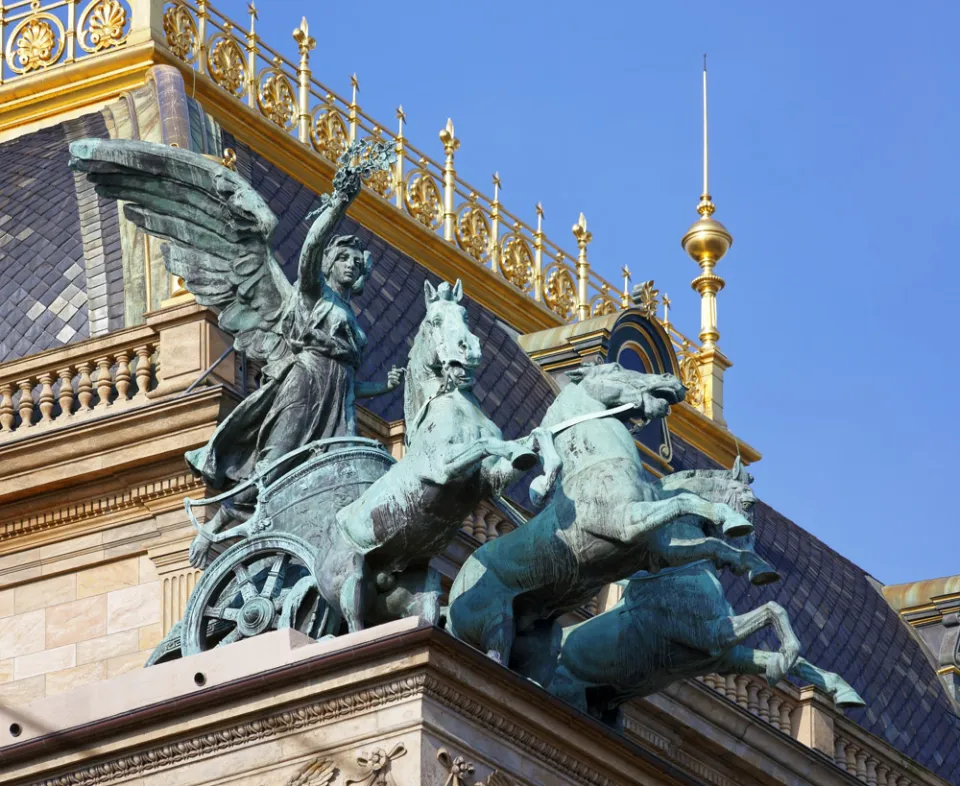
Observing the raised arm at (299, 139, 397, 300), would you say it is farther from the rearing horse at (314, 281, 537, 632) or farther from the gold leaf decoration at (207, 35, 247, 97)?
the gold leaf decoration at (207, 35, 247, 97)

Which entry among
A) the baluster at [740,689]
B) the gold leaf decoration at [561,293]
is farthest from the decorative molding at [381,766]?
the gold leaf decoration at [561,293]

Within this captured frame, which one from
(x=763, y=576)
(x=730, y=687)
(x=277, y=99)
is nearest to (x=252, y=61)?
(x=277, y=99)

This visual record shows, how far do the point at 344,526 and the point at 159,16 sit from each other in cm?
1471

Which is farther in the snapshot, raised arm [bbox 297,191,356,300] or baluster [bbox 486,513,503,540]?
baluster [bbox 486,513,503,540]

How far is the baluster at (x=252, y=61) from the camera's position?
3869cm

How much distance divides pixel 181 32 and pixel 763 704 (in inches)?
356

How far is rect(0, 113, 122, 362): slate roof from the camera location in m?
34.2

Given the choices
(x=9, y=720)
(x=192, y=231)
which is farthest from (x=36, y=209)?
(x=9, y=720)

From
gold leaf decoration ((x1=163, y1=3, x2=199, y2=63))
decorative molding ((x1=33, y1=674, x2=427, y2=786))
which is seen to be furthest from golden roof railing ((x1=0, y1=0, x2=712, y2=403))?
decorative molding ((x1=33, y1=674, x2=427, y2=786))

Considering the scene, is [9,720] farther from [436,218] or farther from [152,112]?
[436,218]

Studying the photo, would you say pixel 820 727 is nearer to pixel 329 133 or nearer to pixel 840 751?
pixel 840 751

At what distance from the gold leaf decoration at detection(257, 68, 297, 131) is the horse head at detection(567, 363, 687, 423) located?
45.3 ft

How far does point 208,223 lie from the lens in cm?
2720

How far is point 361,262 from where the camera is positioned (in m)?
26.2
